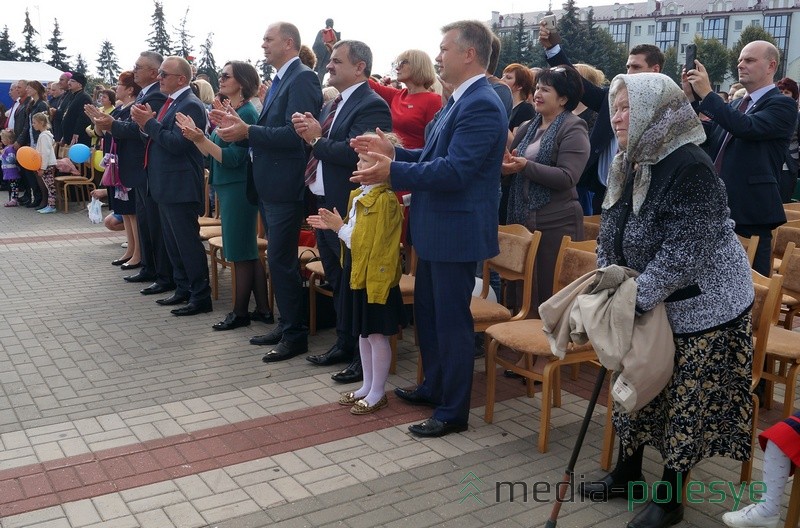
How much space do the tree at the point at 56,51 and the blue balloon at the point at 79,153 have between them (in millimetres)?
49482

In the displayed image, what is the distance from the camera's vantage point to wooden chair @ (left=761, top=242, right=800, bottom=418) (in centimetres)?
382

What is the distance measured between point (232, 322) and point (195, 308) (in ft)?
2.02

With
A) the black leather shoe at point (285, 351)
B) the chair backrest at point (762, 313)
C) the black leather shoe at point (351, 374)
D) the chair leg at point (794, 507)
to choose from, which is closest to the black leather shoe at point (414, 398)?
the black leather shoe at point (351, 374)

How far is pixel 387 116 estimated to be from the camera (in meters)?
4.87

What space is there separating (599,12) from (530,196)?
101550mm

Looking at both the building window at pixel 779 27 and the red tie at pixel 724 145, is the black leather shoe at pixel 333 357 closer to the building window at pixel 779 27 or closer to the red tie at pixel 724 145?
the red tie at pixel 724 145

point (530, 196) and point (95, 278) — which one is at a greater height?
point (530, 196)

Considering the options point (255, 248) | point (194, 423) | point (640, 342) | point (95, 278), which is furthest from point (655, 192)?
point (95, 278)

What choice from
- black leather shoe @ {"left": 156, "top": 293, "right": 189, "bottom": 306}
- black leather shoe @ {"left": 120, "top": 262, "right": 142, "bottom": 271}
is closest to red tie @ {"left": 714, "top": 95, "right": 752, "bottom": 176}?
black leather shoe @ {"left": 156, "top": 293, "right": 189, "bottom": 306}

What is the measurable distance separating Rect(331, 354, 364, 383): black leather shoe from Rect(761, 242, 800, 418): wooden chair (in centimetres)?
241

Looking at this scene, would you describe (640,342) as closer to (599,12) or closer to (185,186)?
(185,186)

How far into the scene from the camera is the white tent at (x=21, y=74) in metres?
25.0

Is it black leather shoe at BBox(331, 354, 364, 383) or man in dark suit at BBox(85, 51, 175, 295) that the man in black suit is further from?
man in dark suit at BBox(85, 51, 175, 295)

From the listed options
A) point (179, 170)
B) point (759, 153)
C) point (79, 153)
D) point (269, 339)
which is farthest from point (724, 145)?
point (79, 153)
